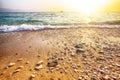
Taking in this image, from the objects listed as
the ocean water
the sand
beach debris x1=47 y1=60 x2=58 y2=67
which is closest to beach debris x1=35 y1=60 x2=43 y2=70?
the sand

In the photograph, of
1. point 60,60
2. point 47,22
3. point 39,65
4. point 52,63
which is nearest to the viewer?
point 39,65

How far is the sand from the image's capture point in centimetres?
436

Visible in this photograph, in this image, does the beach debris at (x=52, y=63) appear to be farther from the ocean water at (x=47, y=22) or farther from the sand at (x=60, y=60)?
the ocean water at (x=47, y=22)

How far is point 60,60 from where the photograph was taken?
17.4 ft

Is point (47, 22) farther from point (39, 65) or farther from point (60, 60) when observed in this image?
point (39, 65)

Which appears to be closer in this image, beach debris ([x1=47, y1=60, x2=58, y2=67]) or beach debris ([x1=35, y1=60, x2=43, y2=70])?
beach debris ([x1=35, y1=60, x2=43, y2=70])

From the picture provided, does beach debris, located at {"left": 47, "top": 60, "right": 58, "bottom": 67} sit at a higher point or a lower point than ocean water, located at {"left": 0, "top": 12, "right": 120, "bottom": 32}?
lower

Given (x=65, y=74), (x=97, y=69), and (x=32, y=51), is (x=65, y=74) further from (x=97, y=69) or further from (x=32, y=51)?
(x=32, y=51)

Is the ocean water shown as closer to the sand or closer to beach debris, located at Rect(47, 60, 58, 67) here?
the sand

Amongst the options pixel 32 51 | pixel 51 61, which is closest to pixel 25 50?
pixel 32 51

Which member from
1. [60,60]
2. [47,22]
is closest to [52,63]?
[60,60]

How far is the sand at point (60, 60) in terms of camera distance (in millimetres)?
4363

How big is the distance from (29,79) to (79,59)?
1922mm

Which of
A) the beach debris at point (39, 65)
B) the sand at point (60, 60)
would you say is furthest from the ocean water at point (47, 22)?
the beach debris at point (39, 65)
